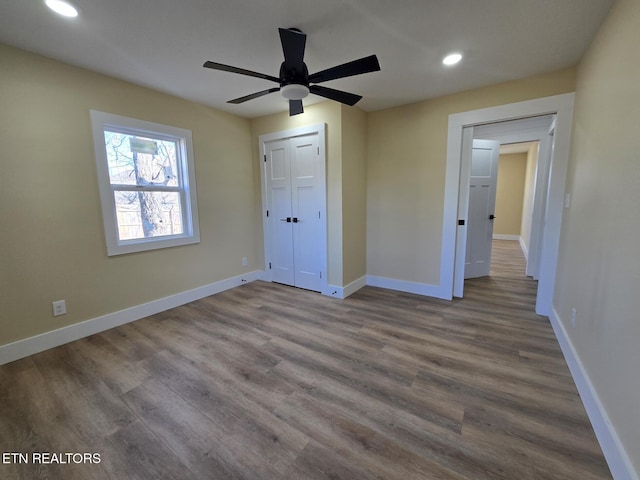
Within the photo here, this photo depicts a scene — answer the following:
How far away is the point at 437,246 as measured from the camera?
11.2ft

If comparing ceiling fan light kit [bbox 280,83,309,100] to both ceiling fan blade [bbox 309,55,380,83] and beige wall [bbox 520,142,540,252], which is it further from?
beige wall [bbox 520,142,540,252]

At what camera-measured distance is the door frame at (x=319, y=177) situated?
336 cm

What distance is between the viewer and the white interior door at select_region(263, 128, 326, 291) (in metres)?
3.53

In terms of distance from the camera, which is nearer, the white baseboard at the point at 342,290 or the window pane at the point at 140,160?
the window pane at the point at 140,160

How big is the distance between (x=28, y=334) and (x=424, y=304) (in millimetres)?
3900

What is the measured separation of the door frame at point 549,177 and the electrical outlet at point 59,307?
13.3 ft

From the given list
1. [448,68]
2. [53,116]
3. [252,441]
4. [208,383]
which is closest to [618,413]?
[252,441]

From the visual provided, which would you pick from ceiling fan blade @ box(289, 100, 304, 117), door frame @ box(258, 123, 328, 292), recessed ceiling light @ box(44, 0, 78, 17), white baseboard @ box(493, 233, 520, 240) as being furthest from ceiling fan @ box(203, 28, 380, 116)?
white baseboard @ box(493, 233, 520, 240)

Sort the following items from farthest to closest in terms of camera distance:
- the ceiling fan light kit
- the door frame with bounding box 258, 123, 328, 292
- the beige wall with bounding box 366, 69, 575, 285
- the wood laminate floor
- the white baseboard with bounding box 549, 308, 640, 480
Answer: the door frame with bounding box 258, 123, 328, 292, the beige wall with bounding box 366, 69, 575, 285, the ceiling fan light kit, the wood laminate floor, the white baseboard with bounding box 549, 308, 640, 480

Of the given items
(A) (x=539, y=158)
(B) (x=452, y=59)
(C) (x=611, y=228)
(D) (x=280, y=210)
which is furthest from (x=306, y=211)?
(A) (x=539, y=158)

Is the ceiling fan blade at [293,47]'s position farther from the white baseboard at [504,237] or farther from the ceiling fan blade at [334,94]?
the white baseboard at [504,237]

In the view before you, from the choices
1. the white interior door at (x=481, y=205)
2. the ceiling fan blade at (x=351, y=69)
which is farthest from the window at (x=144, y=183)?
the white interior door at (x=481, y=205)

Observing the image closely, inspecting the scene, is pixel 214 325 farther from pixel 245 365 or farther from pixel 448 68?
pixel 448 68

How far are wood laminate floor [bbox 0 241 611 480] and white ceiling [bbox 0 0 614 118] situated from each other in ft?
8.10
